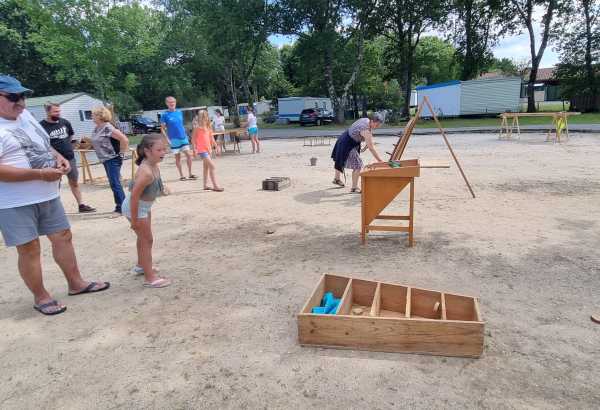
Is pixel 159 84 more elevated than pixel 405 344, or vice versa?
pixel 159 84

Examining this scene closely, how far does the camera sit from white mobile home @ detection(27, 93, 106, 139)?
1166 inches

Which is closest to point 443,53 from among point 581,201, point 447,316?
point 581,201

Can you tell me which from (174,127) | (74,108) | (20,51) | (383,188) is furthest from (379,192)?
(20,51)

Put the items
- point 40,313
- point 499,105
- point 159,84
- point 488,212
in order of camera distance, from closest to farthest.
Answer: point 40,313 → point 488,212 → point 499,105 → point 159,84

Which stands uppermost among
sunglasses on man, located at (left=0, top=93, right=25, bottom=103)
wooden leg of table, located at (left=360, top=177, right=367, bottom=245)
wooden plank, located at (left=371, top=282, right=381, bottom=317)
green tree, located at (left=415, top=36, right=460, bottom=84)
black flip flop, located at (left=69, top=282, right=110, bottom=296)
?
green tree, located at (left=415, top=36, right=460, bottom=84)

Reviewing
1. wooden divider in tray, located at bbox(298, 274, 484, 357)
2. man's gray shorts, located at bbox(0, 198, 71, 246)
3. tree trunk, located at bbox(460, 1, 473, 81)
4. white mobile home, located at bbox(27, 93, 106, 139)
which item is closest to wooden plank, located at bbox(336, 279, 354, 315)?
wooden divider in tray, located at bbox(298, 274, 484, 357)

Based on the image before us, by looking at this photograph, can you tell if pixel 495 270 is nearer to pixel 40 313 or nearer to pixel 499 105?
pixel 40 313

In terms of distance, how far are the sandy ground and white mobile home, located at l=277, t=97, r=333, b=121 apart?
29602mm

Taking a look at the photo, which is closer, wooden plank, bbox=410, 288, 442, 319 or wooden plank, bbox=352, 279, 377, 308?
wooden plank, bbox=410, 288, 442, 319

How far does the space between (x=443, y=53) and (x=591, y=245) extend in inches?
2276

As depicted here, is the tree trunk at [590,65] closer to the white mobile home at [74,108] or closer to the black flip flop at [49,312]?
the white mobile home at [74,108]

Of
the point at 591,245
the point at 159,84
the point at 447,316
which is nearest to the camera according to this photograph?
the point at 447,316

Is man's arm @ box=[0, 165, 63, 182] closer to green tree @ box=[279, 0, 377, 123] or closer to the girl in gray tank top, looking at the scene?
the girl in gray tank top

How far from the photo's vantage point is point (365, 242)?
5.12m
